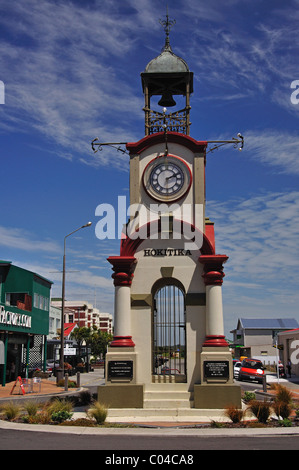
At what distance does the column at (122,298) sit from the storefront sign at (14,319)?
1555 centimetres

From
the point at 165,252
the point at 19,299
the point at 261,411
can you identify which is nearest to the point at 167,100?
the point at 165,252

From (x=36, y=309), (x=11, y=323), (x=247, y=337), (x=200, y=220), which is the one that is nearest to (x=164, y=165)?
(x=200, y=220)

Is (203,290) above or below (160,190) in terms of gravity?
below

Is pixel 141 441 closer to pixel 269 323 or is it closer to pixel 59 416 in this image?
pixel 59 416

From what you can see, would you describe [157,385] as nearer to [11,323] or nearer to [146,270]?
[146,270]

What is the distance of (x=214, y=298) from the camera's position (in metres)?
18.7

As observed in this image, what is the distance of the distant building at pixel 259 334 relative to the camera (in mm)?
80938

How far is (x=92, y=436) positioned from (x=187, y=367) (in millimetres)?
5788

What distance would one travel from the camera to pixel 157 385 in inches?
741

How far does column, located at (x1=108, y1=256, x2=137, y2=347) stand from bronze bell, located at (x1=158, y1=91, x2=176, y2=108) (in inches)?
A: 315

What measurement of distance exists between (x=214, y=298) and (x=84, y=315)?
361ft

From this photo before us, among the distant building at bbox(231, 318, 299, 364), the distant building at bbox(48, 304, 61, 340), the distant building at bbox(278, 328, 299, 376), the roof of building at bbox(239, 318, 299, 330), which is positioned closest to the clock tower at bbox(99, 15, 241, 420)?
the distant building at bbox(278, 328, 299, 376)

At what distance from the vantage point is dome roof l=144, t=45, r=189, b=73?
21.6m
